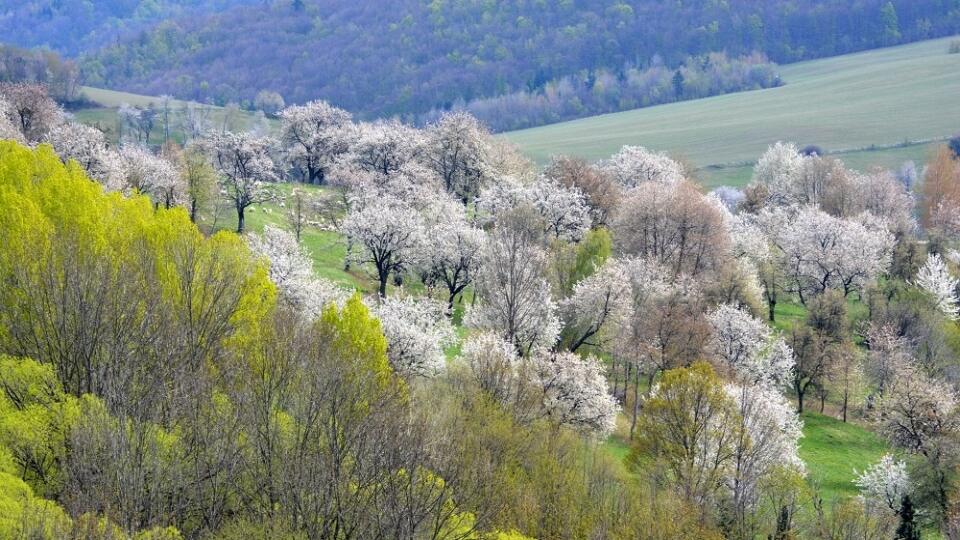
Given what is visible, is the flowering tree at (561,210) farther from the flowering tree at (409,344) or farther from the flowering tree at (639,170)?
the flowering tree at (409,344)

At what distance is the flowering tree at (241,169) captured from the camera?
78875mm

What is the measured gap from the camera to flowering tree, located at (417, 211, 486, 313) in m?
69.3

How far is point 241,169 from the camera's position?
3250 inches

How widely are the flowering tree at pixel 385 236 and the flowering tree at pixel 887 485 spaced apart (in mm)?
35402

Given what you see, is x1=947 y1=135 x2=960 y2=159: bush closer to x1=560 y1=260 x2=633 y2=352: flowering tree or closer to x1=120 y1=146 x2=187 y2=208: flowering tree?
x1=560 y1=260 x2=633 y2=352: flowering tree

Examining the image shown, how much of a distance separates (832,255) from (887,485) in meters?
34.3

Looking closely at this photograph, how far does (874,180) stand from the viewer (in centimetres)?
11100

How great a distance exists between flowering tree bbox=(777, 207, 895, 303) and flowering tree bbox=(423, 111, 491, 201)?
31691 millimetres

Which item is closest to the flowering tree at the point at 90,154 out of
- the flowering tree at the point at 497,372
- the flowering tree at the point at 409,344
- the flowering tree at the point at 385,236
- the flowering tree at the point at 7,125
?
the flowering tree at the point at 7,125

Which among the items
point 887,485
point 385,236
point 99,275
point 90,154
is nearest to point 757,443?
point 887,485

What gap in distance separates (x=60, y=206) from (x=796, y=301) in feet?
216

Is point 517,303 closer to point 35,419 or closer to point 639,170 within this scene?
point 35,419

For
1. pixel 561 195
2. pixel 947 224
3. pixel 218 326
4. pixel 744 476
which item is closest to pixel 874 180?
pixel 947 224

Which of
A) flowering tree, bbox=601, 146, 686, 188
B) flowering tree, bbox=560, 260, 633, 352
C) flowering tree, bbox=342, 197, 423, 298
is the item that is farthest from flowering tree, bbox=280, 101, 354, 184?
flowering tree, bbox=560, 260, 633, 352
